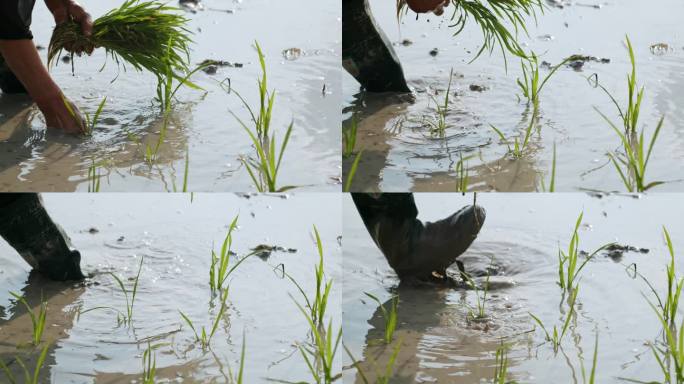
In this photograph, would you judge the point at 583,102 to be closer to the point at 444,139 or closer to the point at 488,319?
the point at 444,139

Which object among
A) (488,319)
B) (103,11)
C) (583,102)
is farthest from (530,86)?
(103,11)

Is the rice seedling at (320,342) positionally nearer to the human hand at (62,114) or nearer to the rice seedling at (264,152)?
the rice seedling at (264,152)

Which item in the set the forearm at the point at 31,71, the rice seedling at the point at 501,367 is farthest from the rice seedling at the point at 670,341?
the forearm at the point at 31,71

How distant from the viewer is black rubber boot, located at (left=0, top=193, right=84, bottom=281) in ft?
10.7

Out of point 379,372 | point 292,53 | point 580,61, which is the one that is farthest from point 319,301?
point 580,61

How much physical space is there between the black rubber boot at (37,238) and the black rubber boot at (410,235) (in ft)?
3.27

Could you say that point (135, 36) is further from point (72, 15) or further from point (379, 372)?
point (379, 372)

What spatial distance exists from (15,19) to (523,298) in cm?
202

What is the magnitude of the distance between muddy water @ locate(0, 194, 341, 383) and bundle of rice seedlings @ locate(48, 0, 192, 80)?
55 cm

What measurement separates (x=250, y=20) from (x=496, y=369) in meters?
2.98

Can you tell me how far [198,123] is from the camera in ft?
12.3

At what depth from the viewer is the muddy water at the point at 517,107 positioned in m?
3.37

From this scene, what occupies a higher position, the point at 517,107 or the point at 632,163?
the point at 517,107

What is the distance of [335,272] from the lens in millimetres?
3336
